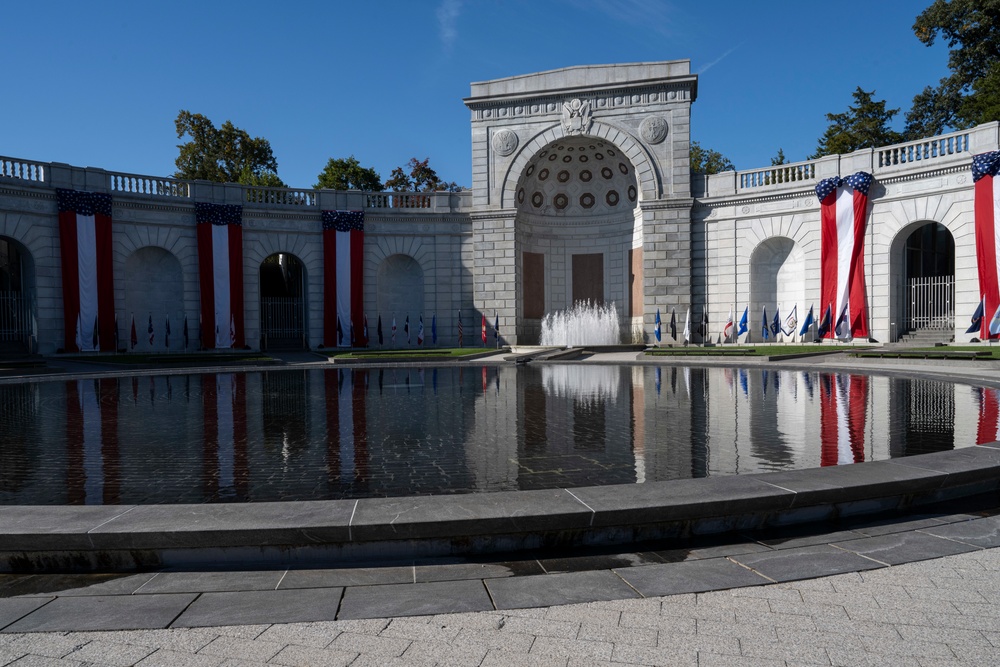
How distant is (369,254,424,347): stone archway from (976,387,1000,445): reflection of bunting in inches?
1061

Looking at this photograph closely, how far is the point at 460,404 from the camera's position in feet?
39.3

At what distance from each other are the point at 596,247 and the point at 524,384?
23265 millimetres

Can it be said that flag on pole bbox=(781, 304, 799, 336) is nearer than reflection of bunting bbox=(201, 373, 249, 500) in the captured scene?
No

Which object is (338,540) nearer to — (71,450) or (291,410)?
(71,450)

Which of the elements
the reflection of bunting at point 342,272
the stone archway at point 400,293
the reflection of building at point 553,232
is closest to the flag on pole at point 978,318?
the reflection of building at point 553,232

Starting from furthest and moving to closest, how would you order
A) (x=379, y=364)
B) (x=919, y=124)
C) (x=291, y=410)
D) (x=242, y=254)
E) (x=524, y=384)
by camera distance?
(x=919, y=124) → (x=242, y=254) → (x=379, y=364) → (x=524, y=384) → (x=291, y=410)

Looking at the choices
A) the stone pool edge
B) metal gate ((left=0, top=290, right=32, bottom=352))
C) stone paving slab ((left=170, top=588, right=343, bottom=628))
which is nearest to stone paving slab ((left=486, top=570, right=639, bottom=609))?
the stone pool edge

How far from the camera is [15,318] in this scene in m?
28.8

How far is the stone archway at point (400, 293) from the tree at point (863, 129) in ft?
91.3

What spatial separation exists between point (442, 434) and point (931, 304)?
1093 inches

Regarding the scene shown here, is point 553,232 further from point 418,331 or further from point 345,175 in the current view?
point 345,175

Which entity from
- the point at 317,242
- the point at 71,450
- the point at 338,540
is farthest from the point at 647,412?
the point at 317,242

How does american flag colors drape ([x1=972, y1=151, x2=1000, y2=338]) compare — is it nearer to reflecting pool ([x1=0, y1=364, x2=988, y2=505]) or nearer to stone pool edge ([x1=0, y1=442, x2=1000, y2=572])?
reflecting pool ([x1=0, y1=364, x2=988, y2=505])

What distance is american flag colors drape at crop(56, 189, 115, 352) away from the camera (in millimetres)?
28016
